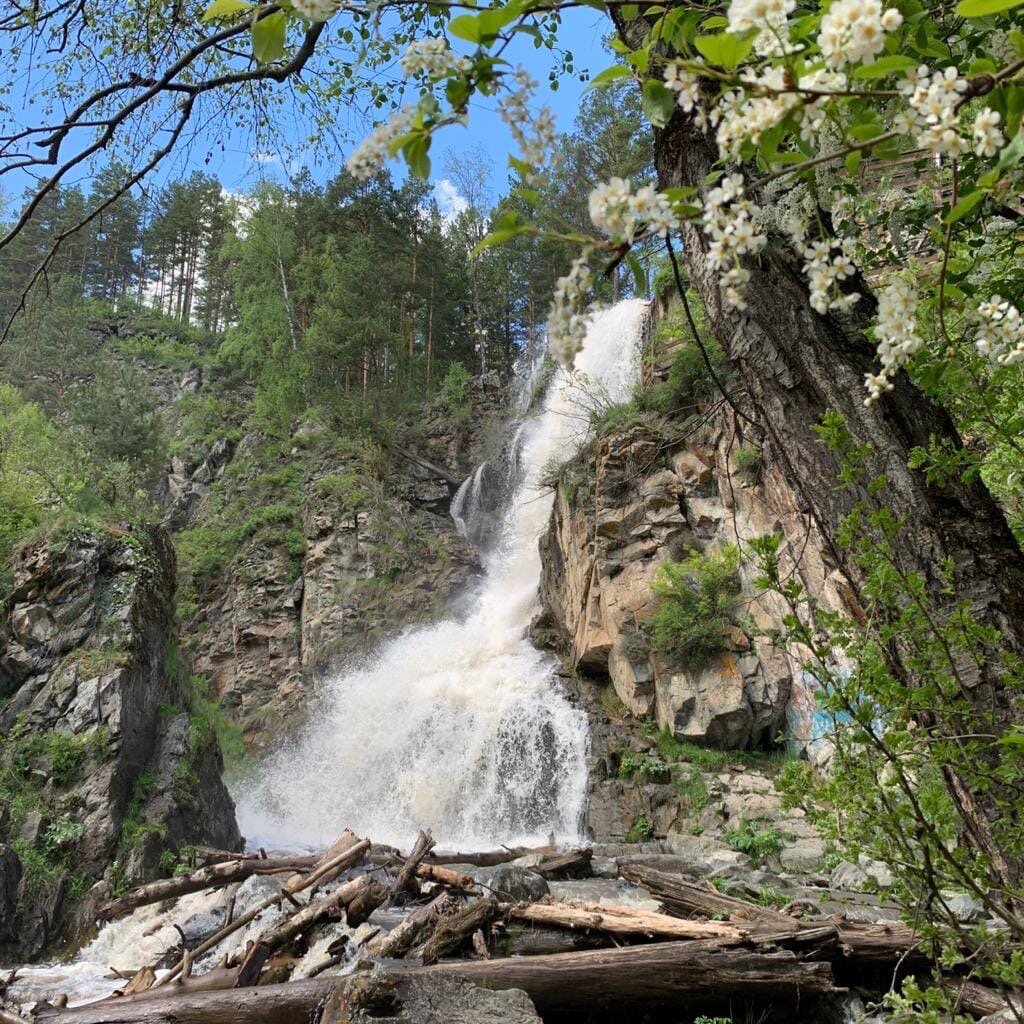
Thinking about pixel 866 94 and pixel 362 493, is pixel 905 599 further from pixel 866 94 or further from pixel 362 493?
pixel 362 493

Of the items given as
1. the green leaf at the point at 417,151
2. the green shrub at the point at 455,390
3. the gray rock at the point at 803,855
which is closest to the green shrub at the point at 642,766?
the gray rock at the point at 803,855

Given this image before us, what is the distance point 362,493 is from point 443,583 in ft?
14.1

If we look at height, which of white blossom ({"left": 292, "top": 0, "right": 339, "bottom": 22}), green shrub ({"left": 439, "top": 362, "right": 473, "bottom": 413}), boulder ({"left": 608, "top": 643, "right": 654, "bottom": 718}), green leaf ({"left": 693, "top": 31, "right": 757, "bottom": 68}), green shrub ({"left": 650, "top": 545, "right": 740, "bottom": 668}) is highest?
green shrub ({"left": 439, "top": 362, "right": 473, "bottom": 413})

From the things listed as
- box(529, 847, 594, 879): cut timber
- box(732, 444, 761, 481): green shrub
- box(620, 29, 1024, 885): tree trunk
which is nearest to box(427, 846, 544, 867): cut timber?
box(529, 847, 594, 879): cut timber

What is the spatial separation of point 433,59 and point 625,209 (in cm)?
41

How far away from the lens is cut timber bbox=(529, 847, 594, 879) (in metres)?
8.05

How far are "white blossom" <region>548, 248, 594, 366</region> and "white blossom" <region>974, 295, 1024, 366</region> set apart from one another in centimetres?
76

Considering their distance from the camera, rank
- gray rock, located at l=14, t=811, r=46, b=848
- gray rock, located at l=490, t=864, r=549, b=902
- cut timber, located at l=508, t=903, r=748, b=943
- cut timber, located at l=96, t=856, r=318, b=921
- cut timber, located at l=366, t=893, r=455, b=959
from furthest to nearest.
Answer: gray rock, located at l=14, t=811, r=46, b=848 → cut timber, located at l=96, t=856, r=318, b=921 → gray rock, located at l=490, t=864, r=549, b=902 → cut timber, located at l=366, t=893, r=455, b=959 → cut timber, located at l=508, t=903, r=748, b=943

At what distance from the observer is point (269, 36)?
3.89 feet

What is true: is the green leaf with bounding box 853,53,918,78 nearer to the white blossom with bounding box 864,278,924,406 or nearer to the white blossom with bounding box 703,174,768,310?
the white blossom with bounding box 703,174,768,310

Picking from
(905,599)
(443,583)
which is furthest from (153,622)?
(905,599)

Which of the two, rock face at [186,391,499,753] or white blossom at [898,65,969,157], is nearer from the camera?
white blossom at [898,65,969,157]

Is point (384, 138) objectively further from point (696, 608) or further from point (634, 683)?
point (634, 683)

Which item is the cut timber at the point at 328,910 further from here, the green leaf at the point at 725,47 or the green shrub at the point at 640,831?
the green shrub at the point at 640,831
